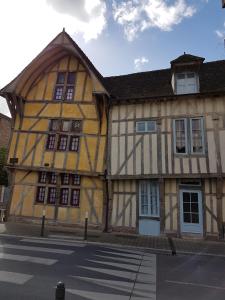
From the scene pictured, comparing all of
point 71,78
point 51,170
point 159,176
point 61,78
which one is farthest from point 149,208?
point 61,78

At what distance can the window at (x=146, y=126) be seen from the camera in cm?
1133

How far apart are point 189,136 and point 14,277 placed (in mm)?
8684

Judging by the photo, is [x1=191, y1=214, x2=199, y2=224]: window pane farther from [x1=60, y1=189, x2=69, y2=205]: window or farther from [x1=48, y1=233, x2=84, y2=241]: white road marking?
[x1=60, y1=189, x2=69, y2=205]: window

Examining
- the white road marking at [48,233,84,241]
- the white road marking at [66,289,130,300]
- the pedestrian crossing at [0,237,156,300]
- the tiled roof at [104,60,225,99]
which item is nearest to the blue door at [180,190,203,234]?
the pedestrian crossing at [0,237,156,300]

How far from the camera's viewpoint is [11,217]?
483 inches

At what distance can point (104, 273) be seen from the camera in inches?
207

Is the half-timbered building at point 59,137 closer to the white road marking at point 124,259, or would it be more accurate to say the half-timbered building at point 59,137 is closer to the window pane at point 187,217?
the window pane at point 187,217

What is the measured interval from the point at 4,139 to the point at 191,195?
15.9 m

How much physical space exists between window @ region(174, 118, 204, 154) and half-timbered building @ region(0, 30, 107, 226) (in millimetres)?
3424

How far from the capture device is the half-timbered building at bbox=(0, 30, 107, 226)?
1176 cm

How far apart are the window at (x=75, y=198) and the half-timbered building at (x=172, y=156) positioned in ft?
5.66

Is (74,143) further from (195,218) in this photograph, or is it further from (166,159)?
(195,218)

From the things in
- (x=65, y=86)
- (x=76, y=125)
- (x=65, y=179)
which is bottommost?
(x=65, y=179)

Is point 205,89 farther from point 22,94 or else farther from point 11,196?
point 11,196
